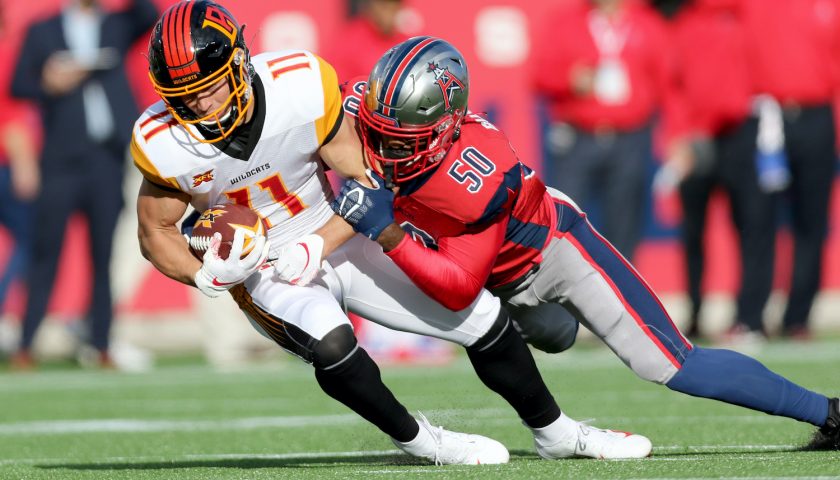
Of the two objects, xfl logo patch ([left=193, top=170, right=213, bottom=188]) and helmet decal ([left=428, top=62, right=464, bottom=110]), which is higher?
helmet decal ([left=428, top=62, right=464, bottom=110])

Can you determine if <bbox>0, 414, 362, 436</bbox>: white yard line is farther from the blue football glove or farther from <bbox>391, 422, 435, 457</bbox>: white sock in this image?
the blue football glove

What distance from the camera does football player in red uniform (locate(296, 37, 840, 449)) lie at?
14.4 feet

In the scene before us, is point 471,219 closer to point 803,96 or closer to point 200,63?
point 200,63

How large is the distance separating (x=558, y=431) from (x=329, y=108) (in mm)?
1236

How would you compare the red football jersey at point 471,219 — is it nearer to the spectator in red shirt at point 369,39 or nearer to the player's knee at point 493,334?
the player's knee at point 493,334

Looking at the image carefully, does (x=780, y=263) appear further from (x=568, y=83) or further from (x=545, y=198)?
(x=545, y=198)

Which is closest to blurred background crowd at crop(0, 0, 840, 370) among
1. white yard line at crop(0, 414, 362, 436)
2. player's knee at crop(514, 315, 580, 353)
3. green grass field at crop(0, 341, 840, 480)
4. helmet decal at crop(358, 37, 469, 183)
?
green grass field at crop(0, 341, 840, 480)

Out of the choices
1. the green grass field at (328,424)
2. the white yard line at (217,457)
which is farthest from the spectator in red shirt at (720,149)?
the white yard line at (217,457)

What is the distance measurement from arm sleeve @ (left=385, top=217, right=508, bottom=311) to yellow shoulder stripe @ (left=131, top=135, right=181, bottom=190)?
70cm

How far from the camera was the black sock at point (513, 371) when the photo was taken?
4.56m

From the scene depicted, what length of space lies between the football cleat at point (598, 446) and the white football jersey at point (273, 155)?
3.44 ft

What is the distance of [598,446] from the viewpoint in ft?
15.3

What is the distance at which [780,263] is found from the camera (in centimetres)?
1038

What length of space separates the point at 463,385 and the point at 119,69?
3167 mm
